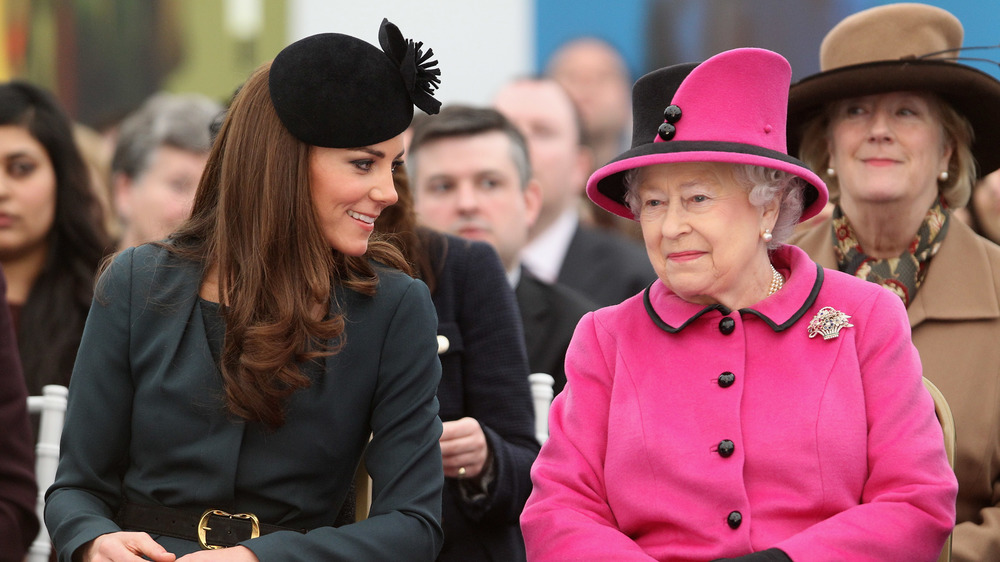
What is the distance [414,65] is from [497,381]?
47.7 inches

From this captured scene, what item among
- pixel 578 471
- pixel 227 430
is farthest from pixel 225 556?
pixel 578 471

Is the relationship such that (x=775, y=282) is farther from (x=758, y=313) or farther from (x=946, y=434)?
(x=946, y=434)

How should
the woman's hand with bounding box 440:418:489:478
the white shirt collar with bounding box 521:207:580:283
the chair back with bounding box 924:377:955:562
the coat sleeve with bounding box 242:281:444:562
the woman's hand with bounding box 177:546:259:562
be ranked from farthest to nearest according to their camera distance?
the white shirt collar with bounding box 521:207:580:283, the woman's hand with bounding box 440:418:489:478, the chair back with bounding box 924:377:955:562, the coat sleeve with bounding box 242:281:444:562, the woman's hand with bounding box 177:546:259:562

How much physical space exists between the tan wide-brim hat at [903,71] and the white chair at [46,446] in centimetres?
262

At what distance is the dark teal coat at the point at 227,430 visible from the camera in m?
2.93

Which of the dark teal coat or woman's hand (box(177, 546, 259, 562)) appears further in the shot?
the dark teal coat

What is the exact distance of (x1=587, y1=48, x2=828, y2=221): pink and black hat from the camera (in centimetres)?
296

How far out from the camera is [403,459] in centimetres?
301

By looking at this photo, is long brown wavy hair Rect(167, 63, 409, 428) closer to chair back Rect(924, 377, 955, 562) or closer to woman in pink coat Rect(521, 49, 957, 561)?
woman in pink coat Rect(521, 49, 957, 561)

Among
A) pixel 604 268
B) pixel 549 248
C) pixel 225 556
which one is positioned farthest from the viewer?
pixel 549 248

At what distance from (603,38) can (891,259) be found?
6.46 m

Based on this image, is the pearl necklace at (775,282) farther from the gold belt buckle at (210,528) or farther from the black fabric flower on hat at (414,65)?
the gold belt buckle at (210,528)

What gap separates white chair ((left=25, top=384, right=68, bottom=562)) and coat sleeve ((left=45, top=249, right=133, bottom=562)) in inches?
40.5

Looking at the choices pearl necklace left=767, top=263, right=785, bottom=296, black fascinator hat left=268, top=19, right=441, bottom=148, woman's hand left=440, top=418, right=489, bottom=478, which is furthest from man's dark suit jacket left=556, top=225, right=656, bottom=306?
black fascinator hat left=268, top=19, right=441, bottom=148
